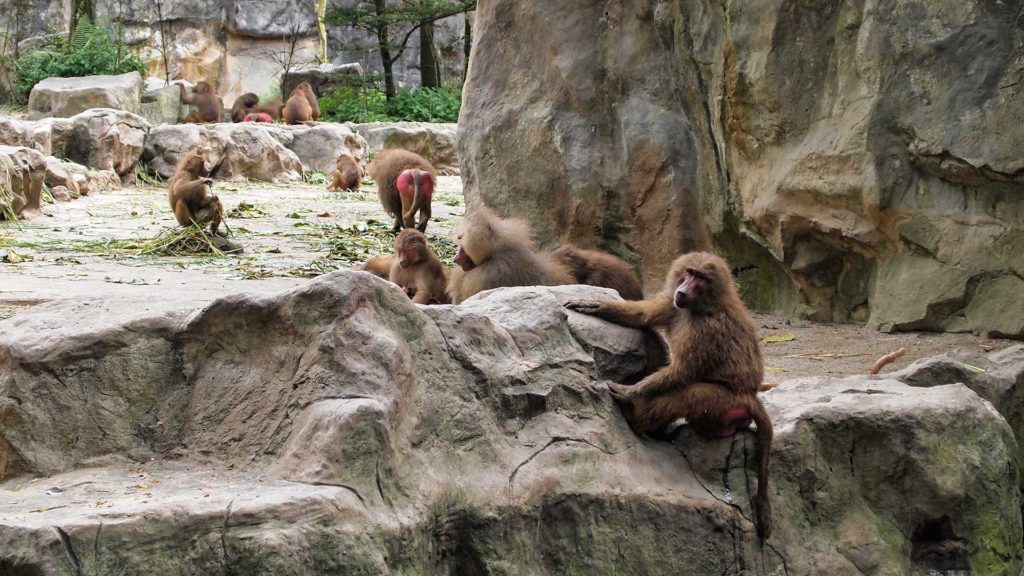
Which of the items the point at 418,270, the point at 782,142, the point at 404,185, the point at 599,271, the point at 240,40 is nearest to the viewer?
the point at 599,271

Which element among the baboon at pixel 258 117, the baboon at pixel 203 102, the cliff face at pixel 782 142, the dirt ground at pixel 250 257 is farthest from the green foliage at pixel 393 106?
the cliff face at pixel 782 142

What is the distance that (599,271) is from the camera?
6750 mm

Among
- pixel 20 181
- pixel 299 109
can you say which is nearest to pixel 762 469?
pixel 20 181

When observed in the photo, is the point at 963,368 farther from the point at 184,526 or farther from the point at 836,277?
the point at 184,526

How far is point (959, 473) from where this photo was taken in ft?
14.8

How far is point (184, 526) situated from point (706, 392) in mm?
2018

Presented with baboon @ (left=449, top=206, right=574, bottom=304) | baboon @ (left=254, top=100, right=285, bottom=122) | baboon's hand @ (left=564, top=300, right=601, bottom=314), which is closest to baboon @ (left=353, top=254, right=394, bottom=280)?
baboon @ (left=449, top=206, right=574, bottom=304)

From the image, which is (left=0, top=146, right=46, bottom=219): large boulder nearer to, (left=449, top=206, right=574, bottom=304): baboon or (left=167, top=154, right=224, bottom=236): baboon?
(left=167, top=154, right=224, bottom=236): baboon

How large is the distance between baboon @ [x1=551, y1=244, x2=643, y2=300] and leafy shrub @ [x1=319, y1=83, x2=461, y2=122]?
17.2m

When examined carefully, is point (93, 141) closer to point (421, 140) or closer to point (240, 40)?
point (421, 140)

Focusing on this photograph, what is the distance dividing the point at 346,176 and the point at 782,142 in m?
10.5

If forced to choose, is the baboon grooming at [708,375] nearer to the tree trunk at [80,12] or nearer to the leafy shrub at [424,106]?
the leafy shrub at [424,106]

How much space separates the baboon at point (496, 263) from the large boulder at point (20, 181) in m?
6.62

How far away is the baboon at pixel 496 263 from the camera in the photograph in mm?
6527
